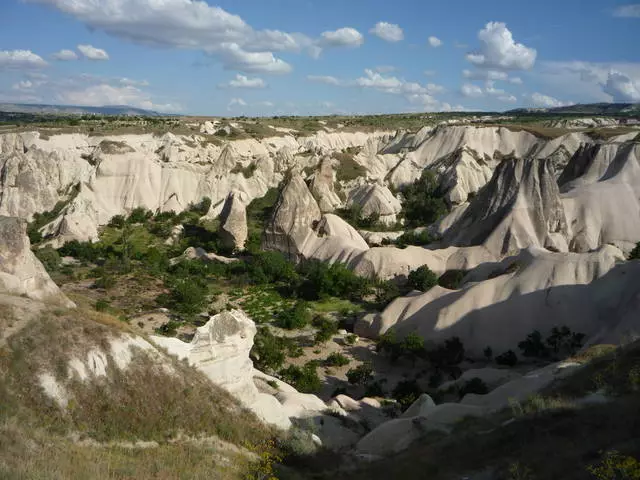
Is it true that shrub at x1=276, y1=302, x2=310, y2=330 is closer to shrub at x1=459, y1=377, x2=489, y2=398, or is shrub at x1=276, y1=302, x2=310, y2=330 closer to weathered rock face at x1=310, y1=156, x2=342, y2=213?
shrub at x1=459, y1=377, x2=489, y2=398

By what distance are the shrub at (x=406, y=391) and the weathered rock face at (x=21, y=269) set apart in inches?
396

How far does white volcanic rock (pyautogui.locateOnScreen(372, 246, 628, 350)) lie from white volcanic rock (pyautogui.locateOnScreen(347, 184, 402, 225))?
19.5 meters

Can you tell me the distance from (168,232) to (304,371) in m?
20.9

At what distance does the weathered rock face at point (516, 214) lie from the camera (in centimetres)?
2959

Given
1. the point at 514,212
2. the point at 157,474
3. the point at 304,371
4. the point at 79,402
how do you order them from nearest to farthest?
the point at 157,474 → the point at 79,402 → the point at 304,371 → the point at 514,212

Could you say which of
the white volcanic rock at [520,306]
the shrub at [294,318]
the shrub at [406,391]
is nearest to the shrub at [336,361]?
the shrub at [406,391]

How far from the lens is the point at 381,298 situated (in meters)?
25.5

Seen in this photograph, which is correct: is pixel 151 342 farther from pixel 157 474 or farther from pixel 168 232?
pixel 168 232

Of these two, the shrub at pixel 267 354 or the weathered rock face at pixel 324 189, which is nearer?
the shrub at pixel 267 354

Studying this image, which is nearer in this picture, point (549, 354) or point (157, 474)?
point (157, 474)

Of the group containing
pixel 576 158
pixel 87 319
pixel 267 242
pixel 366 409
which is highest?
pixel 576 158

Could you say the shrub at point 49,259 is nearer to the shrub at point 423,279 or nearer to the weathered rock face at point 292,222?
the weathered rock face at point 292,222

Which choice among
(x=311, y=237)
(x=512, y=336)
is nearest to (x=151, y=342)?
(x=512, y=336)

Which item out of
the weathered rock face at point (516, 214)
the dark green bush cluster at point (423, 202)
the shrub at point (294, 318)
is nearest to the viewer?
the shrub at point (294, 318)
